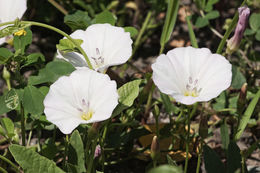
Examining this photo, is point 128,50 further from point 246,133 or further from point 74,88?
point 246,133

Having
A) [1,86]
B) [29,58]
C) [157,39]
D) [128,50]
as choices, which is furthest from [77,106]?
[157,39]

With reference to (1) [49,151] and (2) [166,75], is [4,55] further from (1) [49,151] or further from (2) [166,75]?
(2) [166,75]

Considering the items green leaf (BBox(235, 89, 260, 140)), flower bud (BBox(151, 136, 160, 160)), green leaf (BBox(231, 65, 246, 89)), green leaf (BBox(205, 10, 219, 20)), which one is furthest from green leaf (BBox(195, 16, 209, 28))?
flower bud (BBox(151, 136, 160, 160))

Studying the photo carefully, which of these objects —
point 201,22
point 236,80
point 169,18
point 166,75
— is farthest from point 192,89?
point 201,22

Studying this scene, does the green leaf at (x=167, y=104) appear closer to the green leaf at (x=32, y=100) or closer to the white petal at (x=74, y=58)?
the white petal at (x=74, y=58)

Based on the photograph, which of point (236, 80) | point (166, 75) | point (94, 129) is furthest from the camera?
point (236, 80)

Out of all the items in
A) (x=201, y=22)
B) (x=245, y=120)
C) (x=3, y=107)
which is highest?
(x=201, y=22)

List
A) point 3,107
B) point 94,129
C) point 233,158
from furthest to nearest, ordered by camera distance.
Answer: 1. point 3,107
2. point 233,158
3. point 94,129
